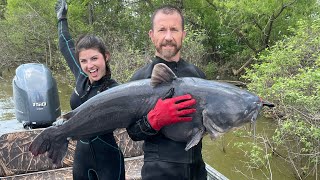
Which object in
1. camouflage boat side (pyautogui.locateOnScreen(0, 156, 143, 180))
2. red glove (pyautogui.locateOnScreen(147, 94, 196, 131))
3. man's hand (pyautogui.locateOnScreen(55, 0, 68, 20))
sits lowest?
camouflage boat side (pyautogui.locateOnScreen(0, 156, 143, 180))

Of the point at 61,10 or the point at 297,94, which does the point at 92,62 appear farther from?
the point at 297,94

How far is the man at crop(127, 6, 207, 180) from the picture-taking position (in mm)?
2105

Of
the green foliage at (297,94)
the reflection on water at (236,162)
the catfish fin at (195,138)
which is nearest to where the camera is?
the catfish fin at (195,138)

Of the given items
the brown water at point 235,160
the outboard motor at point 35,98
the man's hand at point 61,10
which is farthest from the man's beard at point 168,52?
the brown water at point 235,160

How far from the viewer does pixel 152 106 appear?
2.21 m

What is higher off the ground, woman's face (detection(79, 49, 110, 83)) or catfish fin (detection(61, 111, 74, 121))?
woman's face (detection(79, 49, 110, 83))

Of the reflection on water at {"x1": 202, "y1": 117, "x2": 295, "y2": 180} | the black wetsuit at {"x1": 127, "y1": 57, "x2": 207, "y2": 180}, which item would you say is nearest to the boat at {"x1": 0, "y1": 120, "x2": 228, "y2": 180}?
the black wetsuit at {"x1": 127, "y1": 57, "x2": 207, "y2": 180}

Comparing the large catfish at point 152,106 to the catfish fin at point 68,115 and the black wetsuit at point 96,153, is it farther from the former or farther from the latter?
the black wetsuit at point 96,153

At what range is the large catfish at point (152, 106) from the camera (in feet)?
6.68

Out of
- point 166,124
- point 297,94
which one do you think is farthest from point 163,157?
point 297,94

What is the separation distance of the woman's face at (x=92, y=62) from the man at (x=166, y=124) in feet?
2.19

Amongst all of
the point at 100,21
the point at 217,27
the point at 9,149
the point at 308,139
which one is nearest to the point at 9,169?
the point at 9,149

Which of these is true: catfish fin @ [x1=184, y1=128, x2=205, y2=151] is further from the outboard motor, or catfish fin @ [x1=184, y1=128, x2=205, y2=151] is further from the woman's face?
the outboard motor

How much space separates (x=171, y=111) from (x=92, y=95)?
3.63 feet
